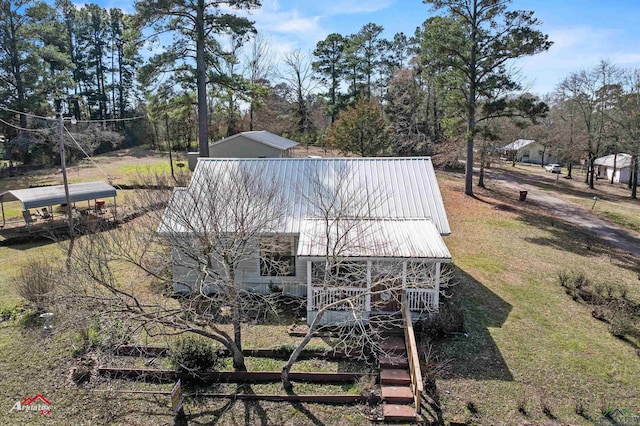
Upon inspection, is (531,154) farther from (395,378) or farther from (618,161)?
(395,378)

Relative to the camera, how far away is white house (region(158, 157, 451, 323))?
9.24 meters

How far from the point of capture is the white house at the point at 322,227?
364 inches

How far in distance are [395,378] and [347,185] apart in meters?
6.15

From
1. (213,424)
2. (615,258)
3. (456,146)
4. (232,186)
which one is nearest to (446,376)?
(213,424)

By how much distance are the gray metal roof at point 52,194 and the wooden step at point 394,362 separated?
691 inches

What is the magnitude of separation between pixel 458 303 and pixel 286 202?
664 centimetres

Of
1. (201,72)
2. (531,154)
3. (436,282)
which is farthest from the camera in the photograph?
(531,154)

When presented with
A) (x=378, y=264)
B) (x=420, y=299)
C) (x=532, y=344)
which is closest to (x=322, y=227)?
(x=378, y=264)

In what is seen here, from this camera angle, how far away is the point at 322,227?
1228 cm

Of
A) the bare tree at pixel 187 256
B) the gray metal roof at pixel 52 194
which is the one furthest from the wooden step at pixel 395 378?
the gray metal roof at pixel 52 194

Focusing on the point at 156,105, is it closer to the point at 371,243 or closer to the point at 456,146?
the point at 371,243

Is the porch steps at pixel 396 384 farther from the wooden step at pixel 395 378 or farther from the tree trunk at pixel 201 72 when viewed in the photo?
the tree trunk at pixel 201 72

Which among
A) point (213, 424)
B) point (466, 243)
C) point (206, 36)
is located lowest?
point (213, 424)

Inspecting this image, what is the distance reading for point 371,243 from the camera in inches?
436
